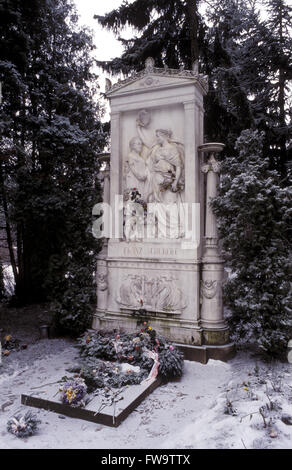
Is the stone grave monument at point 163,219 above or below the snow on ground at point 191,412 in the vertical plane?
above

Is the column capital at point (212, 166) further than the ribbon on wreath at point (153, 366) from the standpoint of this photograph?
Yes

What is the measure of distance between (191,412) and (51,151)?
657cm

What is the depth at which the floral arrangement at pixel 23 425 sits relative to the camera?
392cm

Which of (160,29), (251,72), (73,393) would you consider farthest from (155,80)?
(251,72)

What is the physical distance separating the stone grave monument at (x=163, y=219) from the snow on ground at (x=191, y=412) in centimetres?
76

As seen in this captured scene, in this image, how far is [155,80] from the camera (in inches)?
270

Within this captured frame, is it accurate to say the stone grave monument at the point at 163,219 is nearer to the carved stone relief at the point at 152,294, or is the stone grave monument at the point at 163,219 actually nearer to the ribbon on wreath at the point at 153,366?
the carved stone relief at the point at 152,294

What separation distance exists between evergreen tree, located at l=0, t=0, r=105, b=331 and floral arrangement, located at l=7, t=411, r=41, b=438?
329 cm

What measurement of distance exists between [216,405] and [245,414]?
0.53 m

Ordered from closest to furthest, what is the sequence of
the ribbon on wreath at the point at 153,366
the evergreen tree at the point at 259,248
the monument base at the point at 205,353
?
the ribbon on wreath at the point at 153,366, the evergreen tree at the point at 259,248, the monument base at the point at 205,353

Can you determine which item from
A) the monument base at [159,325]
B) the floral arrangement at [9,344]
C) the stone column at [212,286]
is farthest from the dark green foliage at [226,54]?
the floral arrangement at [9,344]

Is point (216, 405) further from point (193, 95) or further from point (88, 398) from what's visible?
point (193, 95)

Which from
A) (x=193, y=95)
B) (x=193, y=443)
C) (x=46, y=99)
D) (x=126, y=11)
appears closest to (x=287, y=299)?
(x=193, y=443)

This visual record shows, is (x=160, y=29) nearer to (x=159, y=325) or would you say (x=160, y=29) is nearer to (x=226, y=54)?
(x=226, y=54)
